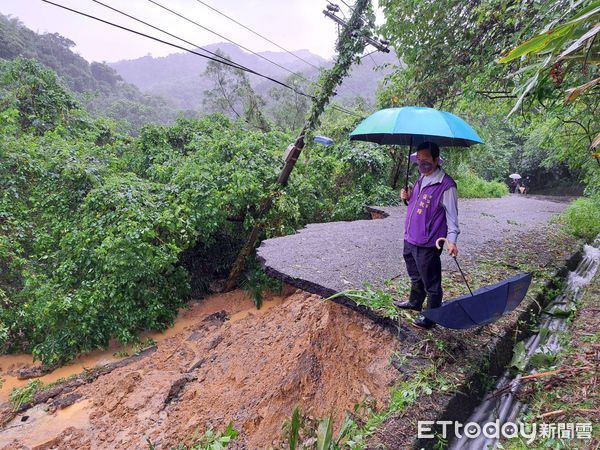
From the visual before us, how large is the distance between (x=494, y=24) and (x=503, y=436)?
5.70 m

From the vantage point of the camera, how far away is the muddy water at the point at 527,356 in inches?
93.5

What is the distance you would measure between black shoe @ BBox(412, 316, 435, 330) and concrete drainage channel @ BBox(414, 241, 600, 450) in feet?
1.68

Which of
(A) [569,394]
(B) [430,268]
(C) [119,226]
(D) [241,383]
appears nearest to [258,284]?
(C) [119,226]

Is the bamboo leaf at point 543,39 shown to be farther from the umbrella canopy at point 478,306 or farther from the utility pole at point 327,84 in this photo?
the utility pole at point 327,84

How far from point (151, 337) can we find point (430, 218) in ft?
19.6

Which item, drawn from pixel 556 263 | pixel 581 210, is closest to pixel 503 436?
pixel 556 263

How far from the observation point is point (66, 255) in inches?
264

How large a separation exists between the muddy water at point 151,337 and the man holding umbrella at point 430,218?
4238 mm

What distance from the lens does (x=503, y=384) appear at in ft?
9.41

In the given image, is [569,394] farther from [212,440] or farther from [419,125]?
[212,440]

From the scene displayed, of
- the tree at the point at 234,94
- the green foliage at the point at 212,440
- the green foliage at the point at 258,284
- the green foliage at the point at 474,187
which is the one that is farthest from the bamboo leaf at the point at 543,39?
the tree at the point at 234,94

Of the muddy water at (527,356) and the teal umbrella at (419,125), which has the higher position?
the teal umbrella at (419,125)

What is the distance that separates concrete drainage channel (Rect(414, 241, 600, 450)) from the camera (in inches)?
93.4

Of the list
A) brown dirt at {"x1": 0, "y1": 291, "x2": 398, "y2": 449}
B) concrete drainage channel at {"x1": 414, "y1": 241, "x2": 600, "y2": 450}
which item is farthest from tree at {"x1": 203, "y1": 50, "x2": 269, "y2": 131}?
concrete drainage channel at {"x1": 414, "y1": 241, "x2": 600, "y2": 450}
